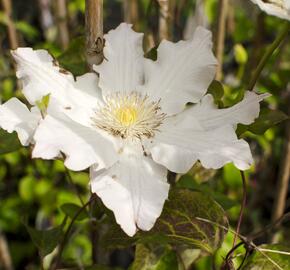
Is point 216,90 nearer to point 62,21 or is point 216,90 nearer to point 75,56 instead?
point 75,56

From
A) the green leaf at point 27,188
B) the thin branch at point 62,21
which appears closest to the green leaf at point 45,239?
the green leaf at point 27,188

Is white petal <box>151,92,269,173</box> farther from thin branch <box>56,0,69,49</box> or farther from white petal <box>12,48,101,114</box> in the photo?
thin branch <box>56,0,69,49</box>

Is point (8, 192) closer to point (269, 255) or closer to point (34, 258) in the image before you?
point (34, 258)

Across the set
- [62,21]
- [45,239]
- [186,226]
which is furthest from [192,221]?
[62,21]

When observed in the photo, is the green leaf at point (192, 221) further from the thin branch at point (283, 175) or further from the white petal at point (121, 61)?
the thin branch at point (283, 175)

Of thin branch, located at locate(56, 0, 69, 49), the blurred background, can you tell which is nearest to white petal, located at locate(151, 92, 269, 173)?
the blurred background
